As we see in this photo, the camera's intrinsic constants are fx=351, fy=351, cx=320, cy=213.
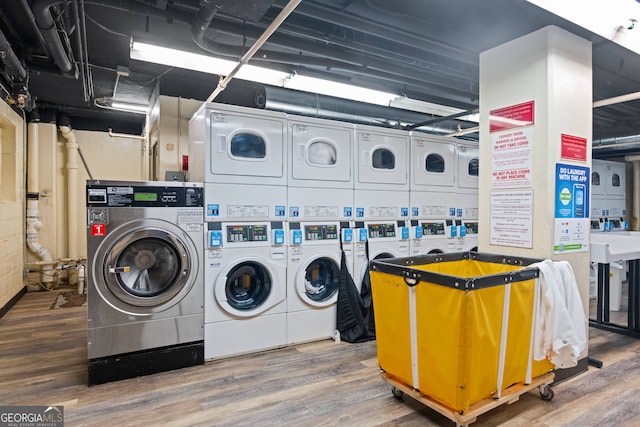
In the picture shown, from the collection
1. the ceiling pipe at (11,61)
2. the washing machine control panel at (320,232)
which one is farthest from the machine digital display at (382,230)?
the ceiling pipe at (11,61)

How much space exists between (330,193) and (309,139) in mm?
568

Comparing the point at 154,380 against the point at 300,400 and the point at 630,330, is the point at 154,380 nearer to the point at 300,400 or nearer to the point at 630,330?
the point at 300,400

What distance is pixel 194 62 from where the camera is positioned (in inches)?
116

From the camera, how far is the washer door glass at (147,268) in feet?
8.53

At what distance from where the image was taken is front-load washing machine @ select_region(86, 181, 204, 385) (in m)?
2.56

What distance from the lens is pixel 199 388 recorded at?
251cm

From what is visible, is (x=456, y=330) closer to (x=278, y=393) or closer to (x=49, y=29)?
(x=278, y=393)

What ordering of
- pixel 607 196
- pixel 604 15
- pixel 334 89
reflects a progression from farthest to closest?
pixel 607 196
pixel 334 89
pixel 604 15

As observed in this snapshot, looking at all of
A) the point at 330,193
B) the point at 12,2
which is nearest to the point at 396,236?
the point at 330,193

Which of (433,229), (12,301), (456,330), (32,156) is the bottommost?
(12,301)

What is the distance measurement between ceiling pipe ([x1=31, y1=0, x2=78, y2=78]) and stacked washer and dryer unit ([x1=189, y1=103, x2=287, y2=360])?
3.86ft

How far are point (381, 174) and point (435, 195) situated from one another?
834mm

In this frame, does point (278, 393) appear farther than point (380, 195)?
No

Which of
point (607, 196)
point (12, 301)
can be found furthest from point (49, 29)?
point (607, 196)
